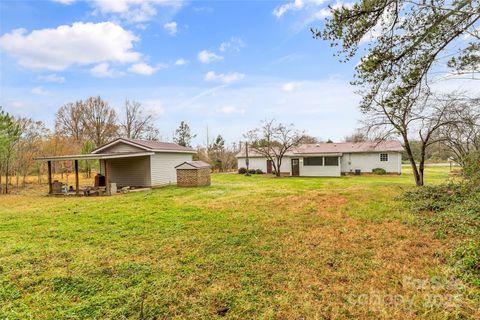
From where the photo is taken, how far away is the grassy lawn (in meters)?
2.72

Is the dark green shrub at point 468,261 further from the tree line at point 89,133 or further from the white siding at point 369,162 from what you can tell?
the white siding at point 369,162

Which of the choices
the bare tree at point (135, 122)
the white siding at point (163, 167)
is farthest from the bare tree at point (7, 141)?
the bare tree at point (135, 122)

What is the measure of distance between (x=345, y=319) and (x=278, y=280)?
0.99 metres

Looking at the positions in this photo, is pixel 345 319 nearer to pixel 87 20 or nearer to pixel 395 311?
pixel 395 311

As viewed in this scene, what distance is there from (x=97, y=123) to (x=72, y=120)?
3.05 m

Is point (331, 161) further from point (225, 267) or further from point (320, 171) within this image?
point (225, 267)

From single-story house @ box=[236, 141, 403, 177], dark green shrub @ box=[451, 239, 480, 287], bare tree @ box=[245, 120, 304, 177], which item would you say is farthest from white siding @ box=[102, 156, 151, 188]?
single-story house @ box=[236, 141, 403, 177]

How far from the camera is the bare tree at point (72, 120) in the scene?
31.4m

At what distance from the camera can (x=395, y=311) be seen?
8.44ft

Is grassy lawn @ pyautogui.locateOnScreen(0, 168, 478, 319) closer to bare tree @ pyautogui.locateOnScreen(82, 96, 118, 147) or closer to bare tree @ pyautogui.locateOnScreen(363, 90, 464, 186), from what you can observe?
bare tree @ pyautogui.locateOnScreen(363, 90, 464, 186)

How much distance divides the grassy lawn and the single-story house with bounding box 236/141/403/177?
18080 millimetres

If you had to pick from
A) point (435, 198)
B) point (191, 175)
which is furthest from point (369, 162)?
point (435, 198)

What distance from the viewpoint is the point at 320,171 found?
24.6 metres

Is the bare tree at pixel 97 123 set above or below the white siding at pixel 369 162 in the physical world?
above
